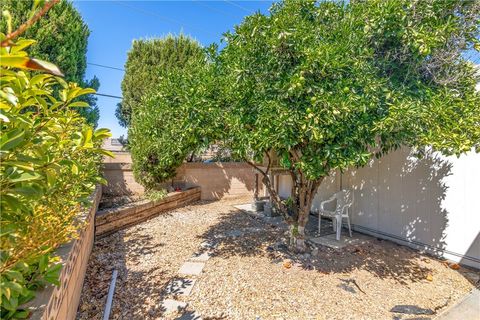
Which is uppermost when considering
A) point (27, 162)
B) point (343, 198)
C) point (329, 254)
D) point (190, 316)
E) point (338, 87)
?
point (338, 87)

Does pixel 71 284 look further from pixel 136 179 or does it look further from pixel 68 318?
pixel 136 179

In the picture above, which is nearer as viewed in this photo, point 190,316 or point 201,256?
point 190,316

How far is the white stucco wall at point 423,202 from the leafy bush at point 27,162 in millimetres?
5778

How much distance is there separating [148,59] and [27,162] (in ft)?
36.2

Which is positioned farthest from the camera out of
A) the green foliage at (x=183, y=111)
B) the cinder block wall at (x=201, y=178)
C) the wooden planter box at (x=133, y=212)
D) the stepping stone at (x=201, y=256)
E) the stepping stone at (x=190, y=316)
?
the cinder block wall at (x=201, y=178)

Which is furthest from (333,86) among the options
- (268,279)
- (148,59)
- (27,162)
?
(148,59)

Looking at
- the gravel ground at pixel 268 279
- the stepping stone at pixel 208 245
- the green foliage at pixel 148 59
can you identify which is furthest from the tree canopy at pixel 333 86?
the green foliage at pixel 148 59


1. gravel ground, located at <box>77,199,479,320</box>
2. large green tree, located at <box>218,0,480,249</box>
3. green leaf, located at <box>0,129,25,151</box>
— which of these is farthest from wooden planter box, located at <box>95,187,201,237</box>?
green leaf, located at <box>0,129,25,151</box>

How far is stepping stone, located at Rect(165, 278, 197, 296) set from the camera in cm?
362

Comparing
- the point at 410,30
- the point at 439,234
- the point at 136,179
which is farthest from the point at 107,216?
the point at 439,234

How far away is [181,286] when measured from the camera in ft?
12.4

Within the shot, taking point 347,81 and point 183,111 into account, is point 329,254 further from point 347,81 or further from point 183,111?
point 183,111

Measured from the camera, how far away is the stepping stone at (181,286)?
3619mm

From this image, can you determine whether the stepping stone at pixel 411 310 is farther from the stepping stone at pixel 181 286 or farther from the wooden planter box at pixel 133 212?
the wooden planter box at pixel 133 212
